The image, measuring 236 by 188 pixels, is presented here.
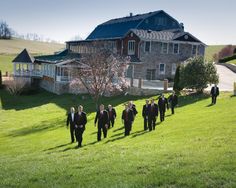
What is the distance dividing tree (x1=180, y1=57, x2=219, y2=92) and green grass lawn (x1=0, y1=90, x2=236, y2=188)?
10.7 m

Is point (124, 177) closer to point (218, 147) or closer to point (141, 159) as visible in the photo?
point (141, 159)

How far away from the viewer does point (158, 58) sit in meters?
51.3

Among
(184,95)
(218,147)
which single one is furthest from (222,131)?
(184,95)

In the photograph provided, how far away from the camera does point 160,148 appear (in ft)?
45.0

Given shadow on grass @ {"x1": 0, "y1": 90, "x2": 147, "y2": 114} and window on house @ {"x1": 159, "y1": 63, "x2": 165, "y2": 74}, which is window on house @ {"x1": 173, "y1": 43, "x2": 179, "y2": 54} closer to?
window on house @ {"x1": 159, "y1": 63, "x2": 165, "y2": 74}

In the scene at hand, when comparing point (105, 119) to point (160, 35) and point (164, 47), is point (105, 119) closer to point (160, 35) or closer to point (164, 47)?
point (164, 47)

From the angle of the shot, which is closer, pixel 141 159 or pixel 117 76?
pixel 141 159

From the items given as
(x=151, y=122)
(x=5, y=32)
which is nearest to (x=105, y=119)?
(x=151, y=122)

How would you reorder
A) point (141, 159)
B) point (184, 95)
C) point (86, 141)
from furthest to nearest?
point (184, 95) < point (86, 141) < point (141, 159)

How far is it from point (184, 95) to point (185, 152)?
22.5 m

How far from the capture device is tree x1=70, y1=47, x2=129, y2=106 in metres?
36.8

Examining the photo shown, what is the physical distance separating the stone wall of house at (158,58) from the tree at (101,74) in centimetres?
736

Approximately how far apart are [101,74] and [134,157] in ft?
82.8

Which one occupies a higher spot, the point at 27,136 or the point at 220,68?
the point at 220,68
